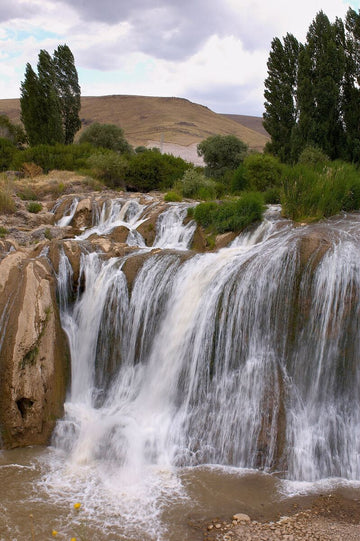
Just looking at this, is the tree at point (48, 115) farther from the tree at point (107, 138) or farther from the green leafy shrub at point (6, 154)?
the green leafy shrub at point (6, 154)

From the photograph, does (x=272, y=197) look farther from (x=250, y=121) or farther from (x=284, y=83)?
(x=250, y=121)

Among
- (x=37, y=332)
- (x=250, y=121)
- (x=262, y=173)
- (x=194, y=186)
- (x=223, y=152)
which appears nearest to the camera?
(x=37, y=332)

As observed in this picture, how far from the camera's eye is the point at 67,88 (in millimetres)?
39406

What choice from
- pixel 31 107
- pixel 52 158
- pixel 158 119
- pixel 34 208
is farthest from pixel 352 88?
pixel 158 119

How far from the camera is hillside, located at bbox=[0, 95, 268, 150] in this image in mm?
71275

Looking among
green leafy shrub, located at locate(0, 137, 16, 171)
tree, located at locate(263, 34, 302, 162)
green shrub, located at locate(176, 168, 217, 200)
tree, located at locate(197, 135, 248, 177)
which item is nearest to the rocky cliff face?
green shrub, located at locate(176, 168, 217, 200)

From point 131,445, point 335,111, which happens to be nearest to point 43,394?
point 131,445

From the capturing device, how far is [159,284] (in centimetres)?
830

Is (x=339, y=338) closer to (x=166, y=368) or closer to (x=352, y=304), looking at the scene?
(x=352, y=304)

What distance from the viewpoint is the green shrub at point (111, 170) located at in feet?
71.2

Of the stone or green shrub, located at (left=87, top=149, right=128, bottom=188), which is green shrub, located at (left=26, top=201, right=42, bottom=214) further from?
the stone

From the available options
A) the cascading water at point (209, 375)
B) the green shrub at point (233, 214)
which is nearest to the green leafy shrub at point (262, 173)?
the green shrub at point (233, 214)

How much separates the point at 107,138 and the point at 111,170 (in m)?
13.4

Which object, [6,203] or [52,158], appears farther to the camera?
[52,158]
